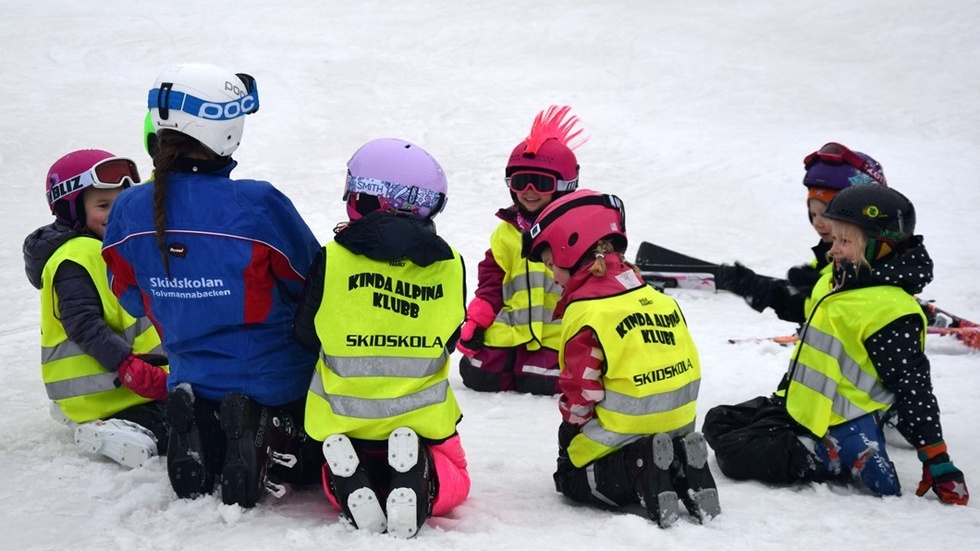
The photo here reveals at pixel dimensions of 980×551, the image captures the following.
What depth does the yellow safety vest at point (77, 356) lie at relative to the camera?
481cm

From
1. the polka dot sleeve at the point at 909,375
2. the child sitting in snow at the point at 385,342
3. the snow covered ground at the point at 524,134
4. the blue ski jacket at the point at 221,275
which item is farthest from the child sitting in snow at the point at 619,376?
the blue ski jacket at the point at 221,275

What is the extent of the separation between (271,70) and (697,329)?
7933 millimetres

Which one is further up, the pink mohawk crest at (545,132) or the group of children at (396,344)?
the pink mohawk crest at (545,132)

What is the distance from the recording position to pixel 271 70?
13289 mm

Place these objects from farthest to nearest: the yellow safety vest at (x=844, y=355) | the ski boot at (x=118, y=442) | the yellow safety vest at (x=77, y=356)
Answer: the yellow safety vest at (x=77, y=356) → the ski boot at (x=118, y=442) → the yellow safety vest at (x=844, y=355)

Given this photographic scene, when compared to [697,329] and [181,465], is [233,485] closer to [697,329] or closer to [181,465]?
[181,465]

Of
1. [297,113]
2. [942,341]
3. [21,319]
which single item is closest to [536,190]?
[942,341]

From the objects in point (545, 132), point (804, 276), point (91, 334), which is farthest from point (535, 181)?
point (91, 334)

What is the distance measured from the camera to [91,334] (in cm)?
470

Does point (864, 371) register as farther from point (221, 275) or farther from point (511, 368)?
point (221, 275)

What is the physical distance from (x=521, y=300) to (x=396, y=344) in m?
2.26

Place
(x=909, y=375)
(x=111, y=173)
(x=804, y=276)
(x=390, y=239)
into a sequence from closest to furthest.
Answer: (x=390, y=239) → (x=909, y=375) → (x=111, y=173) → (x=804, y=276)

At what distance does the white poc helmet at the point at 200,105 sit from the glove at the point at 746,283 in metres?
2.40

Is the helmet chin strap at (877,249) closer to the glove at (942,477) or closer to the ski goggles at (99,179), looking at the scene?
the glove at (942,477)
